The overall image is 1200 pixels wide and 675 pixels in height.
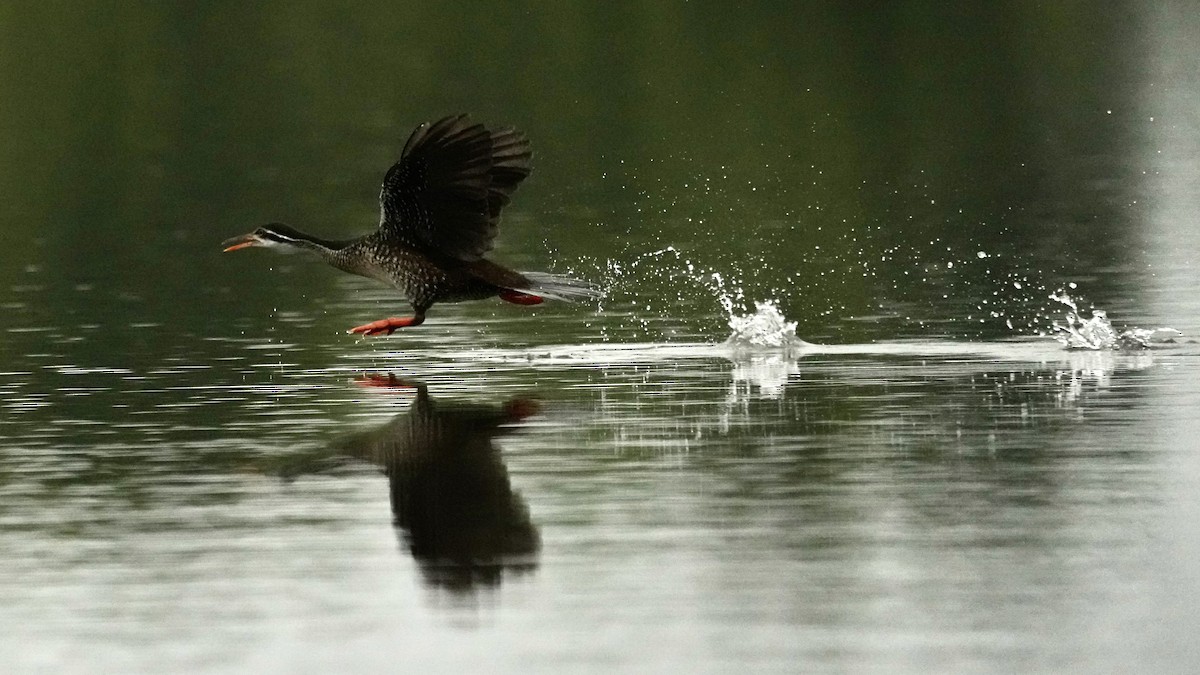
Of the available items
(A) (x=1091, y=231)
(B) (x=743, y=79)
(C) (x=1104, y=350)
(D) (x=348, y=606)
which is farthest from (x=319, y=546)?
(B) (x=743, y=79)

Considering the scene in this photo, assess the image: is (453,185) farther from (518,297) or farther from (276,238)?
(276,238)

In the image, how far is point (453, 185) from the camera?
15555 millimetres

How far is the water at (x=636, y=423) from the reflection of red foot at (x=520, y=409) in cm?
5

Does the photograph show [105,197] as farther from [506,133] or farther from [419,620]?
[419,620]

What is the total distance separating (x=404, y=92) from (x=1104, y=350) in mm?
37908

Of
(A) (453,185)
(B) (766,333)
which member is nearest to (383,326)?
(A) (453,185)

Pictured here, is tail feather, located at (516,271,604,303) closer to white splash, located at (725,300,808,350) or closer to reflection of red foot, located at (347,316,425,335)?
reflection of red foot, located at (347,316,425,335)

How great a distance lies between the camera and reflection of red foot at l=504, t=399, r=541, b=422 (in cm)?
1361

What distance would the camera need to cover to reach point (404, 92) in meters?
53.1

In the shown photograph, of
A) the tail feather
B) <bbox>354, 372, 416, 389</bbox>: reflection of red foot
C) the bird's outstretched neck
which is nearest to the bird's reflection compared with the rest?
<bbox>354, 372, 416, 389</bbox>: reflection of red foot

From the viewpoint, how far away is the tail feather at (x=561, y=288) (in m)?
15.5

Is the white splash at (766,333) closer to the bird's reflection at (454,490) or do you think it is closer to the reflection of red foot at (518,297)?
the reflection of red foot at (518,297)

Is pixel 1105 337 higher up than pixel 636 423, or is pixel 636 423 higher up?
pixel 1105 337

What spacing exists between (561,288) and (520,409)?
74.3 inches
